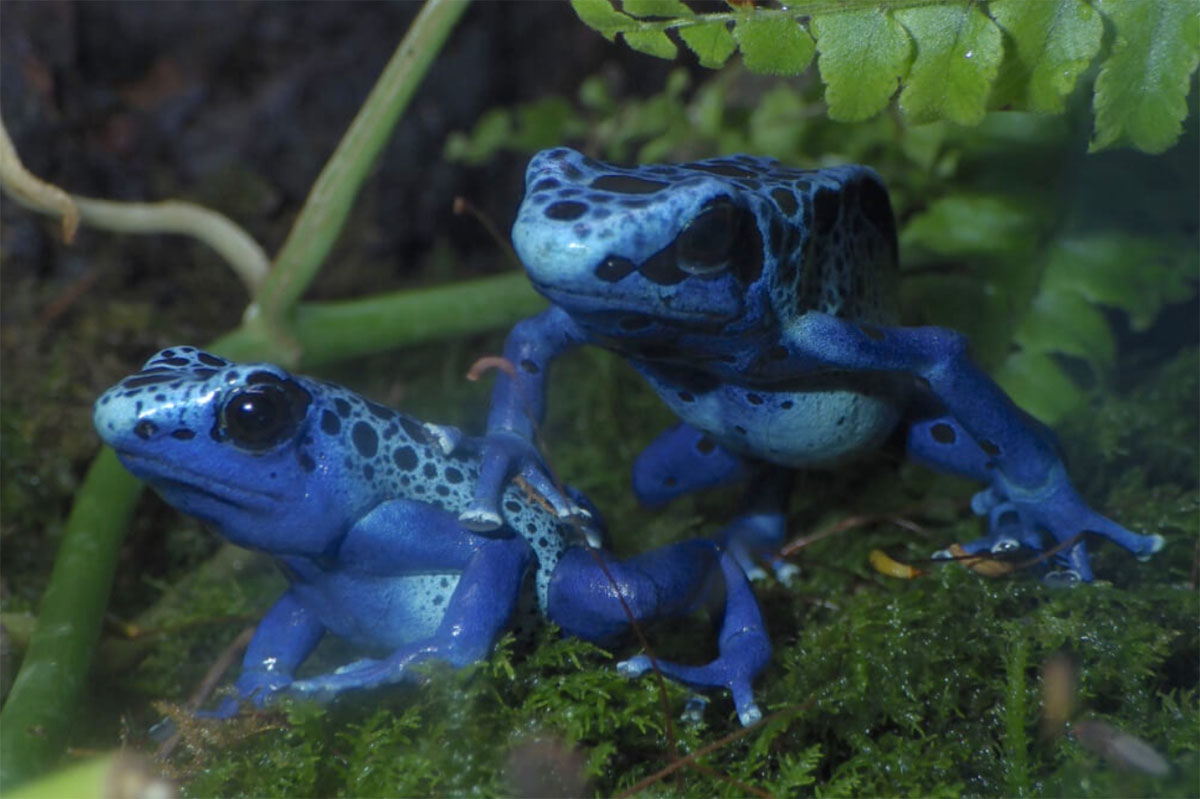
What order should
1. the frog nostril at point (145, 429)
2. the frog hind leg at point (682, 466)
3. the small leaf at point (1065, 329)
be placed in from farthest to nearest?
the small leaf at point (1065, 329), the frog hind leg at point (682, 466), the frog nostril at point (145, 429)

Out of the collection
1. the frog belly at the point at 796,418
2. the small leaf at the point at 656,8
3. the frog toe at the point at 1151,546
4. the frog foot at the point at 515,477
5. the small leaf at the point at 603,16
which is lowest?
the frog toe at the point at 1151,546

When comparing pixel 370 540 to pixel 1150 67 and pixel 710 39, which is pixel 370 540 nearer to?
pixel 710 39

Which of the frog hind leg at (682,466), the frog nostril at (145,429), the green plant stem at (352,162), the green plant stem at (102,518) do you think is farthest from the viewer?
the green plant stem at (352,162)

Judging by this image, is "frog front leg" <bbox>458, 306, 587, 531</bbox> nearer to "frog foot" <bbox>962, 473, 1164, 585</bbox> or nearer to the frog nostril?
the frog nostril

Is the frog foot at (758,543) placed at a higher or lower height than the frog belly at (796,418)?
lower

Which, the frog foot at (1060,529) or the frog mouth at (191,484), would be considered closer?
the frog mouth at (191,484)

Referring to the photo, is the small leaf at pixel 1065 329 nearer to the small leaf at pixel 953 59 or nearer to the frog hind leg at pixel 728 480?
the frog hind leg at pixel 728 480

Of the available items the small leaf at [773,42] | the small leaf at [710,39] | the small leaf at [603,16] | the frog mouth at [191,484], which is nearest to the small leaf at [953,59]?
the small leaf at [773,42]

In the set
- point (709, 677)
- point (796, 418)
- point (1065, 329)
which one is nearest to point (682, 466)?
point (796, 418)
